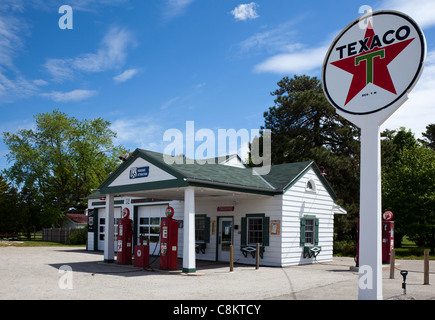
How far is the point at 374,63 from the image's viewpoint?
23.5ft

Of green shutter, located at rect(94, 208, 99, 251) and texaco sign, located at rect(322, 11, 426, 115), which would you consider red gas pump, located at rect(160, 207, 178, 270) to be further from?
green shutter, located at rect(94, 208, 99, 251)

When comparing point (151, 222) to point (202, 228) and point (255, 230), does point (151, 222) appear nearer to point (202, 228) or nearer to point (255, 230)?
point (202, 228)

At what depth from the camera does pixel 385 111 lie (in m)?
7.00

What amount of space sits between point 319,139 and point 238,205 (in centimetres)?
1755

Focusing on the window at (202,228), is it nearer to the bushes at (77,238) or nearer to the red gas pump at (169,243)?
the red gas pump at (169,243)

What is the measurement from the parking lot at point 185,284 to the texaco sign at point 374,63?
15.4 ft

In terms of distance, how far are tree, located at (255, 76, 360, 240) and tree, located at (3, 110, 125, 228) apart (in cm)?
2269

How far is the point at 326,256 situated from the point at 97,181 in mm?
34204

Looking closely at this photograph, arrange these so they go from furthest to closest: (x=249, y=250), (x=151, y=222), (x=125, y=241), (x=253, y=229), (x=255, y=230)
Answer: (x=151, y=222), (x=253, y=229), (x=255, y=230), (x=249, y=250), (x=125, y=241)

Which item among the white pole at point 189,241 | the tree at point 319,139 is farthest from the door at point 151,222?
the tree at point 319,139

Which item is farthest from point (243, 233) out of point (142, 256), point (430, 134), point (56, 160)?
point (430, 134)

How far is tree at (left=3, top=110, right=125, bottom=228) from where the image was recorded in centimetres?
4650

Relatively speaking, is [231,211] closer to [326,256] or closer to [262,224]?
[262,224]
